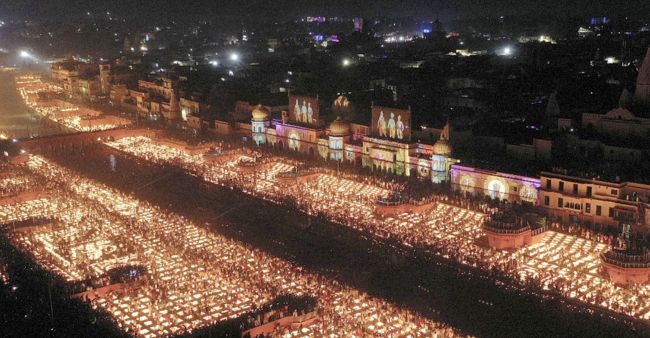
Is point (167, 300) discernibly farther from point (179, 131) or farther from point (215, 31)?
point (215, 31)

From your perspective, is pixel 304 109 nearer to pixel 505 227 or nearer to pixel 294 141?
pixel 294 141

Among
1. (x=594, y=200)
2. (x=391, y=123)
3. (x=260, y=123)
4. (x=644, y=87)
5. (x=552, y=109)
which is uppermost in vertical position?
(x=644, y=87)

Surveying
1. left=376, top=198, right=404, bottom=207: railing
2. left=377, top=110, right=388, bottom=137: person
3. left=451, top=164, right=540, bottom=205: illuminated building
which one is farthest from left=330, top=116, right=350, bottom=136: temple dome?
left=376, top=198, right=404, bottom=207: railing

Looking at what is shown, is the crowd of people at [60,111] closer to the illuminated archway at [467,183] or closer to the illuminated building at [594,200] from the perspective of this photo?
the illuminated archway at [467,183]

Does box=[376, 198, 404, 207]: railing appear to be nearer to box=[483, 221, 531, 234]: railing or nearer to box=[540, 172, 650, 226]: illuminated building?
box=[483, 221, 531, 234]: railing

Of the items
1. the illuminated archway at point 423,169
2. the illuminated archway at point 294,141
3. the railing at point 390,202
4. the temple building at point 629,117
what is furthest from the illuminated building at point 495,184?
the illuminated archway at point 294,141

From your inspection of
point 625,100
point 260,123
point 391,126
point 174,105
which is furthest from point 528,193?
point 174,105

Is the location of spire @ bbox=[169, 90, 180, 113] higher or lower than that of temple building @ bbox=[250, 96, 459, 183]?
higher
